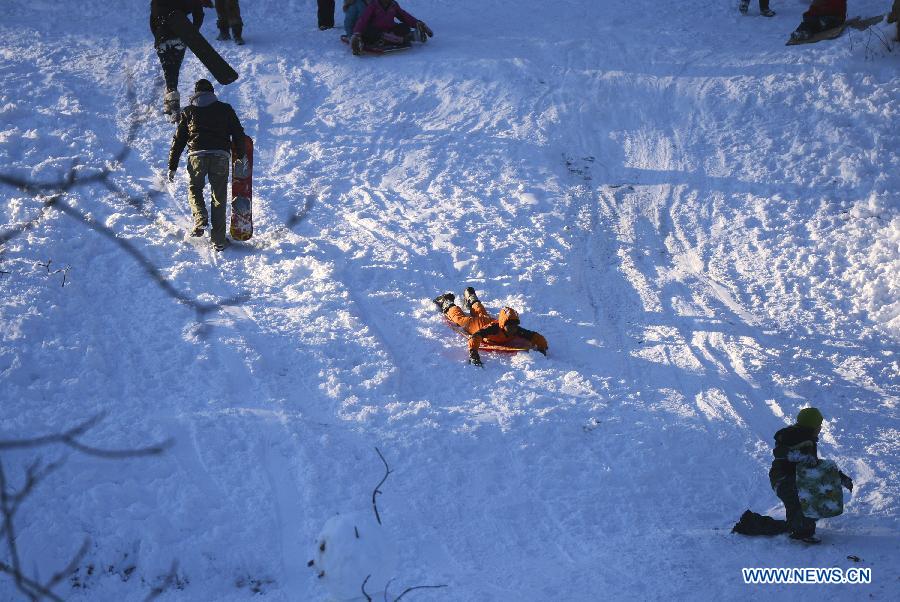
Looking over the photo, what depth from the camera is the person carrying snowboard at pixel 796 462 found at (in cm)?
584

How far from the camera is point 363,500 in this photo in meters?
6.34

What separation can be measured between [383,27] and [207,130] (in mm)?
4738

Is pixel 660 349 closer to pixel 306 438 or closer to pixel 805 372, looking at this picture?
pixel 805 372

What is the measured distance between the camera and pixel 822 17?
11906mm

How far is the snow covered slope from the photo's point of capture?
605 centimetres

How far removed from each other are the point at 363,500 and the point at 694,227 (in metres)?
5.20

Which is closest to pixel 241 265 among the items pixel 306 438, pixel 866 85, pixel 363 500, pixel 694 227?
pixel 306 438

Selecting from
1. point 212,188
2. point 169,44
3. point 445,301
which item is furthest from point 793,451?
point 169,44

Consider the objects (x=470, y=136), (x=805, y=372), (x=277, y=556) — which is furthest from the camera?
(x=470, y=136)

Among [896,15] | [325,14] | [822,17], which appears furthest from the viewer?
[325,14]

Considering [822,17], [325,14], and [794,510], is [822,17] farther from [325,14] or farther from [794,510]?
[794,510]

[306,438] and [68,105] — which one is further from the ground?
[68,105]

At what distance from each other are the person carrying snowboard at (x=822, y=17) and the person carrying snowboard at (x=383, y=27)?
5.30 metres

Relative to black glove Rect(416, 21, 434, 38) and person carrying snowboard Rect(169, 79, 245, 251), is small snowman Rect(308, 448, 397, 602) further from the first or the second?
black glove Rect(416, 21, 434, 38)
